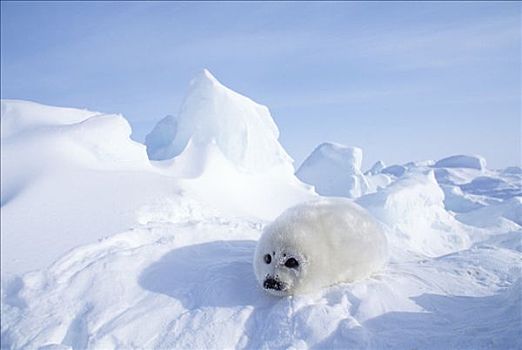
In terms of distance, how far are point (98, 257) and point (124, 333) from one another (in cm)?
119

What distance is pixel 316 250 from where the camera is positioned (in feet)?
Result: 9.98

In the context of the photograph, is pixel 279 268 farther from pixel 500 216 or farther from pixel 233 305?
pixel 500 216

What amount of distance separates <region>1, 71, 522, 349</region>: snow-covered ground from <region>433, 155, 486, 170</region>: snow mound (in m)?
25.3

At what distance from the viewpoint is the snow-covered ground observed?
2.45 m

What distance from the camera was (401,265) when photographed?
11.6ft

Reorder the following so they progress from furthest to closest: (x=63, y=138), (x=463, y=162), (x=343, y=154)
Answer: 1. (x=463, y=162)
2. (x=343, y=154)
3. (x=63, y=138)

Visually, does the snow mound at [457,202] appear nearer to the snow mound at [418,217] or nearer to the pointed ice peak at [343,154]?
the pointed ice peak at [343,154]

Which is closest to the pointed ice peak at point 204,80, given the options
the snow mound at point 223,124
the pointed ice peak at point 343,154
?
the snow mound at point 223,124

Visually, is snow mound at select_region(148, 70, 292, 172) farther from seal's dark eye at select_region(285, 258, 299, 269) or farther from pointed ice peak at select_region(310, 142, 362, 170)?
seal's dark eye at select_region(285, 258, 299, 269)

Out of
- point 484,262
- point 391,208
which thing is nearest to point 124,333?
point 484,262

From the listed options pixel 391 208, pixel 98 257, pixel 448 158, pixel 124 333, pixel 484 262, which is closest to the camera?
pixel 124 333

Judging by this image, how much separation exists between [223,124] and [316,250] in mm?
10243

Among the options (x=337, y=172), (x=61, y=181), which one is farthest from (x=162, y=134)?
(x=61, y=181)

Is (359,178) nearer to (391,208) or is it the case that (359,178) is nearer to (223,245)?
(391,208)
